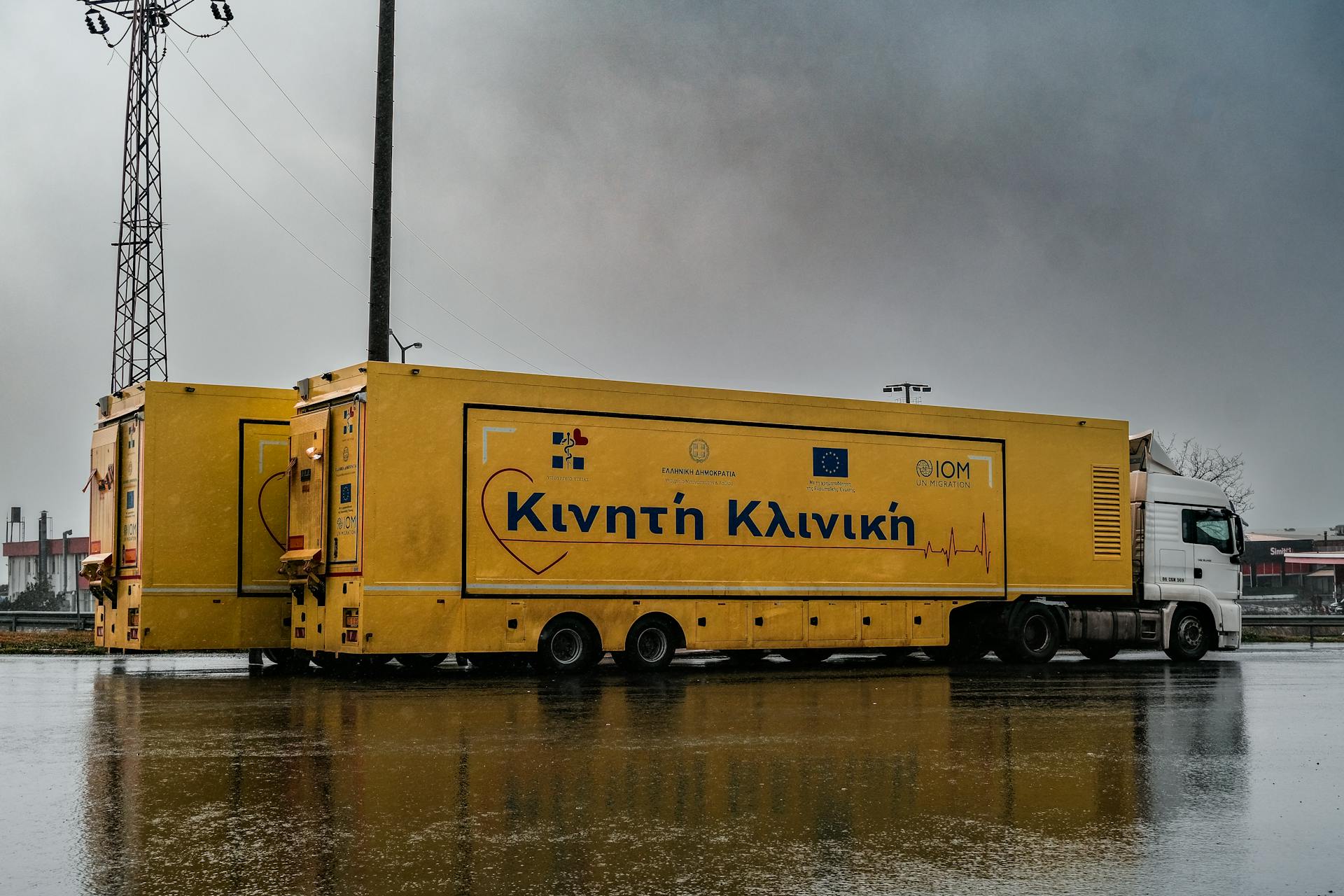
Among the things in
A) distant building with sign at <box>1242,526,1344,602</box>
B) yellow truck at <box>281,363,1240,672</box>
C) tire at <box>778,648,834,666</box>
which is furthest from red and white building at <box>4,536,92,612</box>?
distant building with sign at <box>1242,526,1344,602</box>

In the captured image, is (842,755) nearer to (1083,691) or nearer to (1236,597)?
(1083,691)

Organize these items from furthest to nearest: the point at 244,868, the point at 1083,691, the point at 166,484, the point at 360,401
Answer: the point at 166,484, the point at 360,401, the point at 1083,691, the point at 244,868

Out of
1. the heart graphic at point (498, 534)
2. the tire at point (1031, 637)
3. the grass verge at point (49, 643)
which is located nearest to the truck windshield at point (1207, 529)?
the tire at point (1031, 637)

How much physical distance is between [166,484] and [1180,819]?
46.8 ft

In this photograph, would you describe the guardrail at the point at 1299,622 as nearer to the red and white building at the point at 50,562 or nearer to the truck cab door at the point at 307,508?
the truck cab door at the point at 307,508

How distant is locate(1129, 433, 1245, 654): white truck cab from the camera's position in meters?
22.9

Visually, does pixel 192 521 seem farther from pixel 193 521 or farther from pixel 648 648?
pixel 648 648

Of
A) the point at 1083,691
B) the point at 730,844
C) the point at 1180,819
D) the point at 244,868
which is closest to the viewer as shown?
the point at 244,868

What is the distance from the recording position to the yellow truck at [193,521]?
1783 centimetres

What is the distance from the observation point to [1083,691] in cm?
1558

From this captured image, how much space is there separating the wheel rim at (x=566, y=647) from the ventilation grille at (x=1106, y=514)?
940 centimetres

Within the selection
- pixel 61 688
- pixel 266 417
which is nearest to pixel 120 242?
pixel 266 417

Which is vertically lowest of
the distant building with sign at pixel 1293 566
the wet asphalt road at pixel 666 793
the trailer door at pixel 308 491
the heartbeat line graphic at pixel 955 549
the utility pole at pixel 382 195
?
the distant building with sign at pixel 1293 566

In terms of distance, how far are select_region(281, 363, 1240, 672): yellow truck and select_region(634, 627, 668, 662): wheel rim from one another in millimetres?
30
